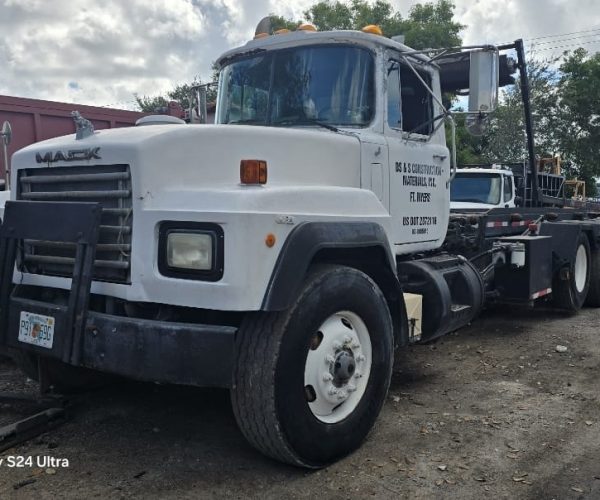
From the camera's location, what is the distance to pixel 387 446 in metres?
3.86

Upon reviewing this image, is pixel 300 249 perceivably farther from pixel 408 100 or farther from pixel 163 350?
pixel 408 100

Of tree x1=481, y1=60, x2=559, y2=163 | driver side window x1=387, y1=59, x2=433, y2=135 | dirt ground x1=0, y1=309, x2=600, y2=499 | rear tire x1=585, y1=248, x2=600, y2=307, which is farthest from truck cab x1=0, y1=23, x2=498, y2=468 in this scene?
tree x1=481, y1=60, x2=559, y2=163

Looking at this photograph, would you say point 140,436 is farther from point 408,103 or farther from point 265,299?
point 408,103

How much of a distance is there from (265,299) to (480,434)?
1.92 metres

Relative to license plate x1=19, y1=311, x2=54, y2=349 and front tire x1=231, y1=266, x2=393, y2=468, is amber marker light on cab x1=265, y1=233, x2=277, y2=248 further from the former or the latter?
license plate x1=19, y1=311, x2=54, y2=349

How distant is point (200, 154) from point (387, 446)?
2.09m

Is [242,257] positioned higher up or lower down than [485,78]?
lower down

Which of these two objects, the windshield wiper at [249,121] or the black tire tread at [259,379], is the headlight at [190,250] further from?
the windshield wiper at [249,121]

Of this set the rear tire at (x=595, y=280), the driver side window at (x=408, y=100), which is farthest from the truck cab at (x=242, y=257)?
the rear tire at (x=595, y=280)

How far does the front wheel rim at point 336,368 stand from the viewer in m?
3.50

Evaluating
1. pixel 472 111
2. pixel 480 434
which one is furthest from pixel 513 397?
pixel 472 111

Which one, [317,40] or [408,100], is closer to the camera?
[317,40]

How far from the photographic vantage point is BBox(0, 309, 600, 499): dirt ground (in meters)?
3.33

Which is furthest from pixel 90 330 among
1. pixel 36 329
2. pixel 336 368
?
pixel 336 368
